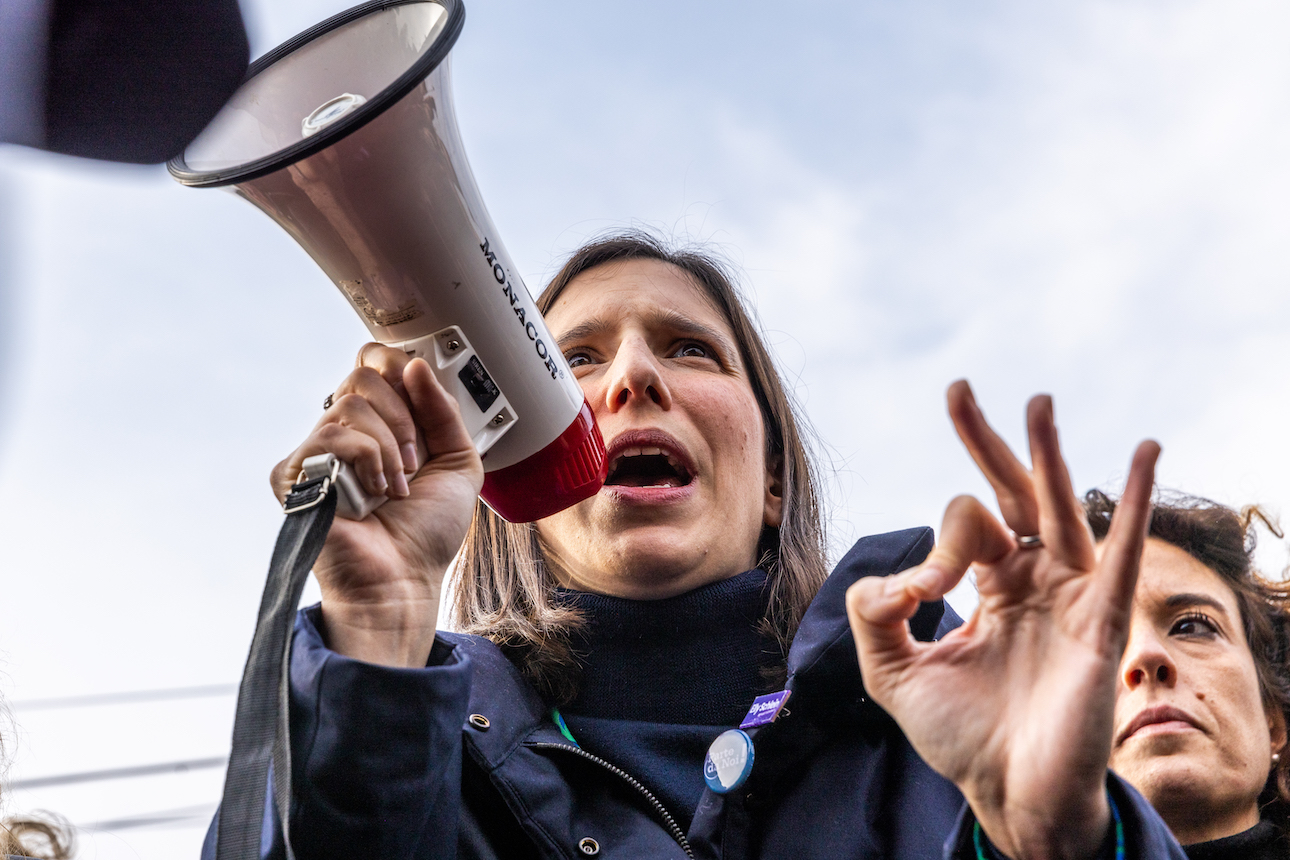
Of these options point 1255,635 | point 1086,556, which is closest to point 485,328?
point 1086,556

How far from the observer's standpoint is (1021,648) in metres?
1.37

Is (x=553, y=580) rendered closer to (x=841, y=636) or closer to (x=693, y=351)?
(x=693, y=351)

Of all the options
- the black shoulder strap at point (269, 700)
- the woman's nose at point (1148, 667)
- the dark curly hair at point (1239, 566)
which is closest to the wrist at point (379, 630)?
the black shoulder strap at point (269, 700)

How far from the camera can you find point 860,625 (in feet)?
4.64

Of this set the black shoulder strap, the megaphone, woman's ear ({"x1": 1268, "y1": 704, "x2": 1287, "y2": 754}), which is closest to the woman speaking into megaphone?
the megaphone

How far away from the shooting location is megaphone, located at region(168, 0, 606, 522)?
5.70ft

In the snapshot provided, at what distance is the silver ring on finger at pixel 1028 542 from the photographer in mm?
1385

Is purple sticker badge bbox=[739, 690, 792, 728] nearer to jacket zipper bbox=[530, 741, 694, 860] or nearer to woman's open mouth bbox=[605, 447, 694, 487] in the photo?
jacket zipper bbox=[530, 741, 694, 860]

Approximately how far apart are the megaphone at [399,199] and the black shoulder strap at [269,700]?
233 mm

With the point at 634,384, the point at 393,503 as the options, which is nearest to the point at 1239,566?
the point at 634,384

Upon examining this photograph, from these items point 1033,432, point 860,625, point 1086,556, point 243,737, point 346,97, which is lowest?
point 243,737

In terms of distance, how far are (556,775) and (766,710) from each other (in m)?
0.39

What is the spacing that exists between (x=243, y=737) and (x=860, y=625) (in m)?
0.74

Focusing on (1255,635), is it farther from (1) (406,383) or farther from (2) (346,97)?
(2) (346,97)
